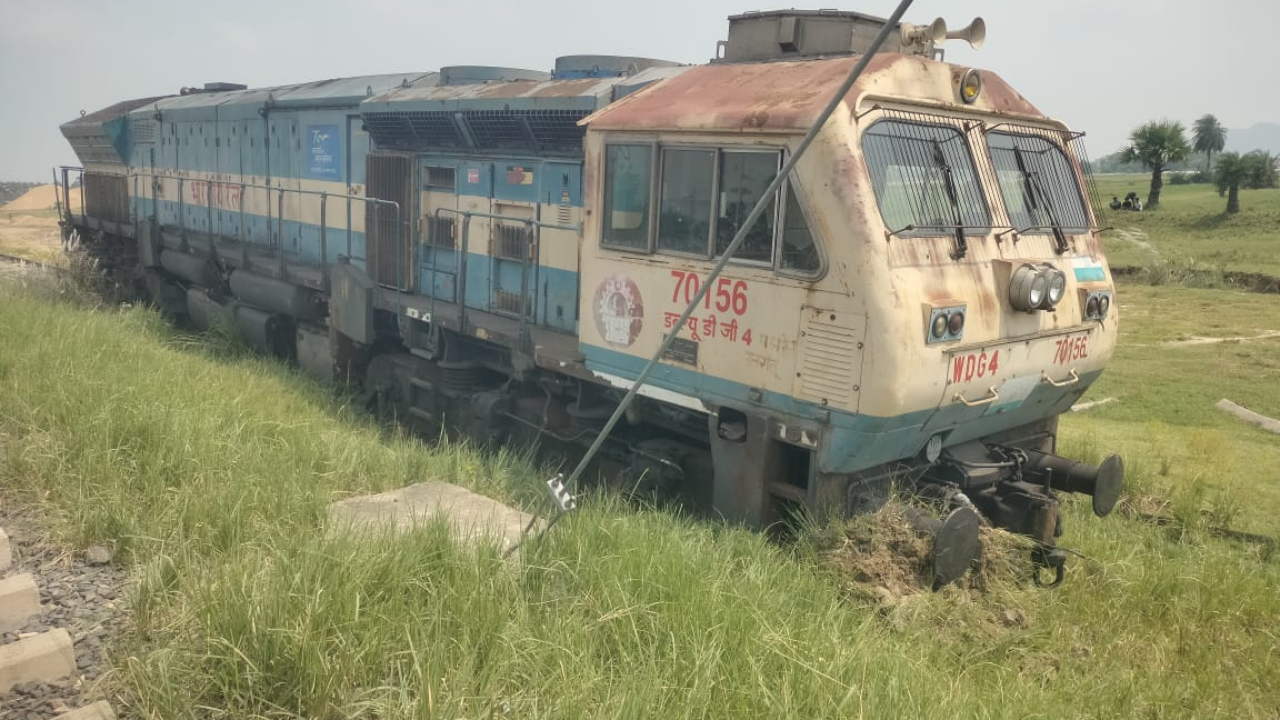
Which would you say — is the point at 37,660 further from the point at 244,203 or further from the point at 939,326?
the point at 244,203

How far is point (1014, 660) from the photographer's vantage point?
4371 millimetres

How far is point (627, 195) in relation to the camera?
599cm

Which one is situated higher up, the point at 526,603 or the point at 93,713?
the point at 526,603

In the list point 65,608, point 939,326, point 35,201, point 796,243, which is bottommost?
point 35,201

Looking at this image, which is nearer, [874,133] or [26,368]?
[874,133]

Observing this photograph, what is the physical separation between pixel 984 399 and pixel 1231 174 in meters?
38.7

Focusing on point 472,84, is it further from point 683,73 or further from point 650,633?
point 650,633

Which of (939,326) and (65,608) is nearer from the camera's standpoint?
(65,608)

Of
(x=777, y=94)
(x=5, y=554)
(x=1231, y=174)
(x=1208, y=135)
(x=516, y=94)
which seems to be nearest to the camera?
(x=5, y=554)

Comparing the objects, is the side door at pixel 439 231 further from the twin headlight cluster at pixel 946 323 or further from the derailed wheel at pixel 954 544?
the derailed wheel at pixel 954 544

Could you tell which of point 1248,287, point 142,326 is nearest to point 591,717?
point 142,326

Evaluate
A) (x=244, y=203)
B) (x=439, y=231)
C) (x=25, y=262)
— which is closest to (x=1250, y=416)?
(x=439, y=231)

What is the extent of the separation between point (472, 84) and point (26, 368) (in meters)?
4.21

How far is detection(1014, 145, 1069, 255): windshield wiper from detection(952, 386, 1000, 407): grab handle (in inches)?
46.4
